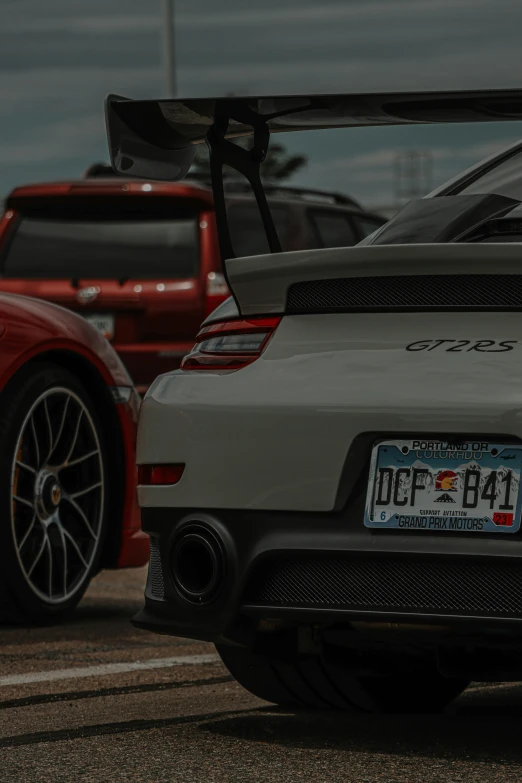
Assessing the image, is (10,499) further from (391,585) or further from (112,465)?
(391,585)

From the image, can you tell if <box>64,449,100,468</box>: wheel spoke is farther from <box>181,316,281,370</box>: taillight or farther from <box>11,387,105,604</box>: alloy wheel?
<box>181,316,281,370</box>: taillight

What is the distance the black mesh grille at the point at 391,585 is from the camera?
146 inches

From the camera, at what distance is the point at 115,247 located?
36.0 ft

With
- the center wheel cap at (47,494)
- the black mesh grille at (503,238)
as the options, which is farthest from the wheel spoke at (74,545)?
the black mesh grille at (503,238)

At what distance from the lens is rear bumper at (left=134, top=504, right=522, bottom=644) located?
12.2 ft

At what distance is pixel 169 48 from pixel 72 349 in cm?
2311

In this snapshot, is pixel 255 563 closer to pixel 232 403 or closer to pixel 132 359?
pixel 232 403

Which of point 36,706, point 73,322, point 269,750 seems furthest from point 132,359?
point 269,750

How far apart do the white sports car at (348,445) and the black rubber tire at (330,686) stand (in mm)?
75

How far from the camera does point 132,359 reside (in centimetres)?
1055

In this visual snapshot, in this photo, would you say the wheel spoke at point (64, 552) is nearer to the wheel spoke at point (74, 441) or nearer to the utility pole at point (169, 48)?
the wheel spoke at point (74, 441)

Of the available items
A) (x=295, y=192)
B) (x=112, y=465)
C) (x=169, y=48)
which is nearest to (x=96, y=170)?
(x=295, y=192)

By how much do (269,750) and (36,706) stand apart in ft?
2.87

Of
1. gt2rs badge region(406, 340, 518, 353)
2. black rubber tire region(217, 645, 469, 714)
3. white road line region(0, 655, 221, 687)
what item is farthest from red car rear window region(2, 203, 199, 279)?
gt2rs badge region(406, 340, 518, 353)
